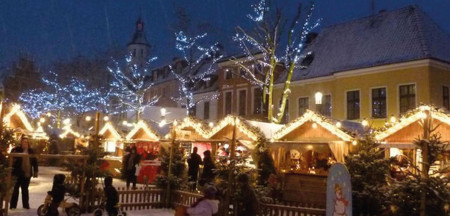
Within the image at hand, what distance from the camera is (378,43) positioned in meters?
25.0

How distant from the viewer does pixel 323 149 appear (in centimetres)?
1670

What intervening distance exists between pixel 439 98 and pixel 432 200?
49.0 feet

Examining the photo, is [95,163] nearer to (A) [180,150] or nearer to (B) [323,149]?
(A) [180,150]

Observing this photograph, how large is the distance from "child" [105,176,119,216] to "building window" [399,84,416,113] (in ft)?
51.3

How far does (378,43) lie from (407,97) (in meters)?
4.17

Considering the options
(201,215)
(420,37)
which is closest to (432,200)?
(201,215)

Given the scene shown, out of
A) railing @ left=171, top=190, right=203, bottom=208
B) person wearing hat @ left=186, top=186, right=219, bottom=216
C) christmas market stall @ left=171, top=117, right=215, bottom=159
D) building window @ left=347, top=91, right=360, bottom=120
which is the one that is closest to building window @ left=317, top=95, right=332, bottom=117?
building window @ left=347, top=91, right=360, bottom=120

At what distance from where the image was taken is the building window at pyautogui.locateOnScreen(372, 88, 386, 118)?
23.0 metres

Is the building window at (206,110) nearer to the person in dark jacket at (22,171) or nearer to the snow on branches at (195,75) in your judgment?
the snow on branches at (195,75)

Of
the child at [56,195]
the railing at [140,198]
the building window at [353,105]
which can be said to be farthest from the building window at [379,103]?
the child at [56,195]

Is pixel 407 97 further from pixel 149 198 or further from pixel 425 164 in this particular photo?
pixel 425 164

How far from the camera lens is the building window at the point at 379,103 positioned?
2297 centimetres

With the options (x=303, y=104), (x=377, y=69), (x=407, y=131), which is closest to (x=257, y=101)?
(x=303, y=104)

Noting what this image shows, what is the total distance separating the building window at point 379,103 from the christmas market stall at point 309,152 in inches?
188
